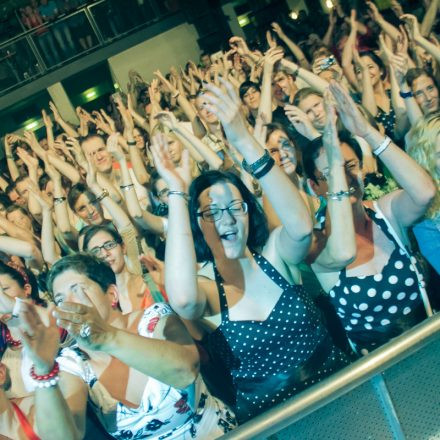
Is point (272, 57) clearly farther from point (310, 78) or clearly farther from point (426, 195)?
point (426, 195)

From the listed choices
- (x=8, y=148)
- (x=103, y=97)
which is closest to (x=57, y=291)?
(x=8, y=148)

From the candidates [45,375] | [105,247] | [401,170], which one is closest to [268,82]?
[105,247]

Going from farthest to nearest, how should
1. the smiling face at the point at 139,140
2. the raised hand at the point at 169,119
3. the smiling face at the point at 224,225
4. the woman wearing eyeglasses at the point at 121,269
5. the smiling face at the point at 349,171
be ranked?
the smiling face at the point at 139,140 → the raised hand at the point at 169,119 → the woman wearing eyeglasses at the point at 121,269 → the smiling face at the point at 349,171 → the smiling face at the point at 224,225

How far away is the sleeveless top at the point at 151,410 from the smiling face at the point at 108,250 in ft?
2.88

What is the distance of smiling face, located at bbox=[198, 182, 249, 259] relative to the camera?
165 cm

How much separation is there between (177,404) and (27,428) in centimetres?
52

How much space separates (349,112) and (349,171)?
12.7 inches

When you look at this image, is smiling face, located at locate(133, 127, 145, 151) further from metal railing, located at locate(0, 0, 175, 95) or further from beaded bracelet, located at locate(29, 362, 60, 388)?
metal railing, located at locate(0, 0, 175, 95)

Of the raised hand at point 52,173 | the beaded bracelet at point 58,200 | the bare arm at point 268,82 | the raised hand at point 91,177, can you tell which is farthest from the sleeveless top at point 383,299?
the raised hand at point 52,173

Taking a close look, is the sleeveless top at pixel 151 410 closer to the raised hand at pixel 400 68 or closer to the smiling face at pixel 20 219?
the raised hand at pixel 400 68

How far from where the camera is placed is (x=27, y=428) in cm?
156

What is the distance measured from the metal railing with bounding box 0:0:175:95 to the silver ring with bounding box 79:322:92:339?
981 cm

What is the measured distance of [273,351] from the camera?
5.20 ft

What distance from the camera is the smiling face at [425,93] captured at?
2.88 m
